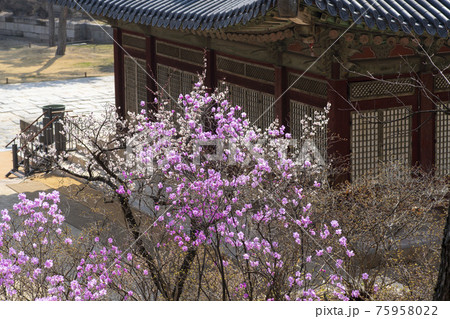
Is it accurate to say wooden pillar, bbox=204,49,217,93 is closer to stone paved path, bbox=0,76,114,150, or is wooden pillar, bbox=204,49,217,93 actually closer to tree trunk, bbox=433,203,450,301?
tree trunk, bbox=433,203,450,301

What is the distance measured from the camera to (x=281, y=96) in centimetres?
1573

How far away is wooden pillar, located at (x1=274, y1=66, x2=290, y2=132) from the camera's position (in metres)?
15.8

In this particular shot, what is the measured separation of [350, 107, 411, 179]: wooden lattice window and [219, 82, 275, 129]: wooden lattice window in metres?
2.06

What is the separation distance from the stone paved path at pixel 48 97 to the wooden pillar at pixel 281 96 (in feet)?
49.6

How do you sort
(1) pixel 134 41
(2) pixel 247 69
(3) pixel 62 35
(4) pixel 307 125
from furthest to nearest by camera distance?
(3) pixel 62 35 < (1) pixel 134 41 < (2) pixel 247 69 < (4) pixel 307 125

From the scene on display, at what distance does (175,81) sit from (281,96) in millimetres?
5028

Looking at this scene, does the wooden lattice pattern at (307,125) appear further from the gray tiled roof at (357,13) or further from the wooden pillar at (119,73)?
the wooden pillar at (119,73)

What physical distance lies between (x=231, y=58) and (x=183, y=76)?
236cm

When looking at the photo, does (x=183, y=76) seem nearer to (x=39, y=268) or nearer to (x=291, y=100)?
(x=291, y=100)

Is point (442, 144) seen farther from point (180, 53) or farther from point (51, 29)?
point (51, 29)

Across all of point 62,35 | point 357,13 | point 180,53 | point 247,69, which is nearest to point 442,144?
point 357,13

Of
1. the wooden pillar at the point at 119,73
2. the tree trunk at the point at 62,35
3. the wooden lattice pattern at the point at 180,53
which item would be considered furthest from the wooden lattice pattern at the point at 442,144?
the tree trunk at the point at 62,35

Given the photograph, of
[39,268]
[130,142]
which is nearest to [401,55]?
[130,142]

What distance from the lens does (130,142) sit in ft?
48.9
